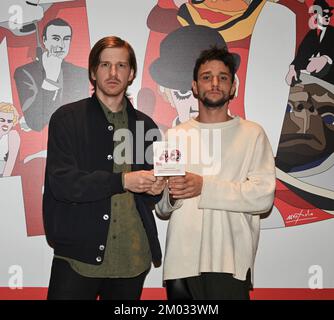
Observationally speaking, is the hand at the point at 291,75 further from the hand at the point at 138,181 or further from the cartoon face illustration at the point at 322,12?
the hand at the point at 138,181

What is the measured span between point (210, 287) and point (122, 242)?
0.53 metres

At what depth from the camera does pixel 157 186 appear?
98.0 inches

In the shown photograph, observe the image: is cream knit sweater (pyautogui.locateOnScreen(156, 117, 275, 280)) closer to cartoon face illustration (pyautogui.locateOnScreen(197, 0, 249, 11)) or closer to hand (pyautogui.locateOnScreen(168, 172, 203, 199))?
hand (pyautogui.locateOnScreen(168, 172, 203, 199))

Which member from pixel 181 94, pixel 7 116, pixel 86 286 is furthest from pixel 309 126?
pixel 7 116

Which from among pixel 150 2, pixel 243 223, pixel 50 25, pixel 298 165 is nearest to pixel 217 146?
pixel 243 223

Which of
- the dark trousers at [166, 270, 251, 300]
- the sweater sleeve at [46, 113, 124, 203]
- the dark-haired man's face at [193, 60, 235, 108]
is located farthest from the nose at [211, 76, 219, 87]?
the dark trousers at [166, 270, 251, 300]

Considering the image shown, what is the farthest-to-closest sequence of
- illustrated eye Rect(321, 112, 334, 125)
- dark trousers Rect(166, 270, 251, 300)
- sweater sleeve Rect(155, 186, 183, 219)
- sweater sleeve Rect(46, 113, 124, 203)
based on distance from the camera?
illustrated eye Rect(321, 112, 334, 125) → sweater sleeve Rect(155, 186, 183, 219) → dark trousers Rect(166, 270, 251, 300) → sweater sleeve Rect(46, 113, 124, 203)

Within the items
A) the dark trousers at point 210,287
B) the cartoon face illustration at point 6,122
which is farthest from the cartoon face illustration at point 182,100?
the dark trousers at point 210,287

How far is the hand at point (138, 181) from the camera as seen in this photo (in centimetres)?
237

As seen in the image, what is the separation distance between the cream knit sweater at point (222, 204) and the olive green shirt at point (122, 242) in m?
0.20

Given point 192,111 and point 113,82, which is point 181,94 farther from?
point 113,82

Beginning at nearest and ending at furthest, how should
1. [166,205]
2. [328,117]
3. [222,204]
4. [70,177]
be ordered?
[70,177], [222,204], [166,205], [328,117]

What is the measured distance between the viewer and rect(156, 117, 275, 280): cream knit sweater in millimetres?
2467
